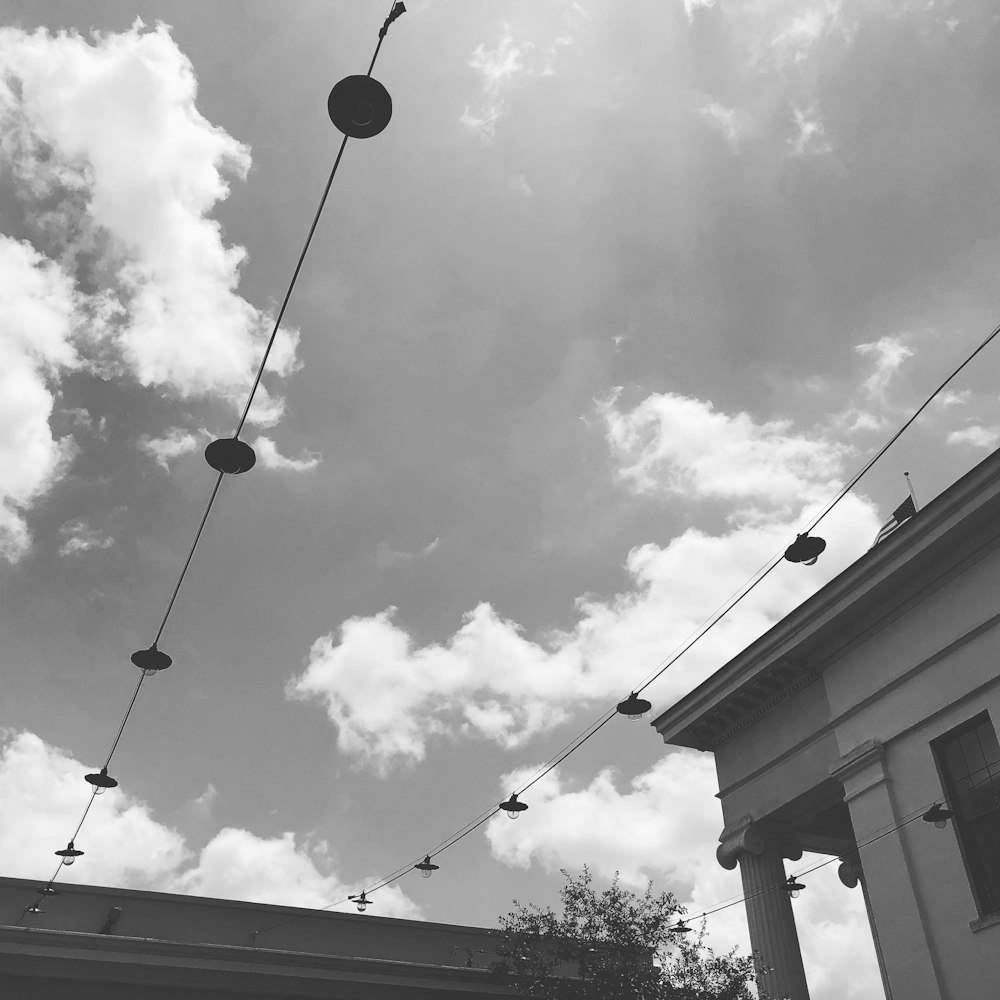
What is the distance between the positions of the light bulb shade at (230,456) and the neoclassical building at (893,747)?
38.2ft

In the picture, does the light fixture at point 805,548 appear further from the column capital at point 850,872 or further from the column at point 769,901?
the column capital at point 850,872

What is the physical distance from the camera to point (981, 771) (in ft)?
49.6

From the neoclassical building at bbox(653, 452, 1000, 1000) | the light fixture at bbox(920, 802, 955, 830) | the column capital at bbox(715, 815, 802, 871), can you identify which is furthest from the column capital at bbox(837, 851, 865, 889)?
the light fixture at bbox(920, 802, 955, 830)

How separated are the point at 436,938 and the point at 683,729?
8.66m

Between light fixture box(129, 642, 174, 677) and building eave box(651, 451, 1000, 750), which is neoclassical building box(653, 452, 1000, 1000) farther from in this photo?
light fixture box(129, 642, 174, 677)

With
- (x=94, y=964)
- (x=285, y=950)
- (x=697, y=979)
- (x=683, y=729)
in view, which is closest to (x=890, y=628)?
(x=683, y=729)

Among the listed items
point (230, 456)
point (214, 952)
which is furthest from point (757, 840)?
point (230, 456)

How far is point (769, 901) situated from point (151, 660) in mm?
13203

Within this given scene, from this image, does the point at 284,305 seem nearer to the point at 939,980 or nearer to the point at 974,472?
the point at 974,472

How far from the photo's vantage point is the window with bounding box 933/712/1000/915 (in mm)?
14586

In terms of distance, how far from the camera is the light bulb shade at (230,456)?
33.1ft

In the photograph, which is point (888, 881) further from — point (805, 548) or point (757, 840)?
point (805, 548)

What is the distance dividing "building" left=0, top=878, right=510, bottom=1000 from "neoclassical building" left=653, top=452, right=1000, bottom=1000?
7994mm

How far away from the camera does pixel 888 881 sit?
16047mm
